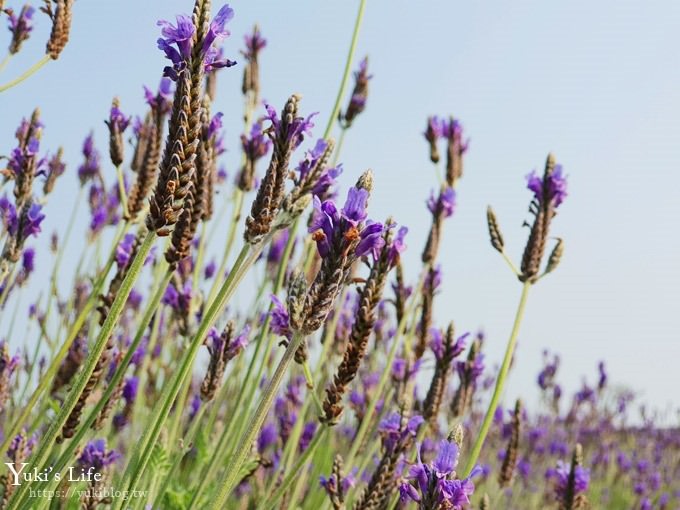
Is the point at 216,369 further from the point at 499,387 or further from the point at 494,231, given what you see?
the point at 494,231

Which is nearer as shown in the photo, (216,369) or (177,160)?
(177,160)

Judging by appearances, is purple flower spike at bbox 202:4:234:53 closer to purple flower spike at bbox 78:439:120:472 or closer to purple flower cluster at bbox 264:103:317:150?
purple flower cluster at bbox 264:103:317:150

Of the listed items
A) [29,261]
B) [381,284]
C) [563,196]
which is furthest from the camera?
[29,261]

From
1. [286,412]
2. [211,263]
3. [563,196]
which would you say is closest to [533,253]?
[563,196]

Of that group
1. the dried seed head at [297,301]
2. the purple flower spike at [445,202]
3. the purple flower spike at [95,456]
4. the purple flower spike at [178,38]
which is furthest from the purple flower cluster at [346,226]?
the purple flower spike at [445,202]

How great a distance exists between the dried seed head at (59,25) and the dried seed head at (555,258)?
1518 mm

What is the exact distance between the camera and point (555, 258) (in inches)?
82.7

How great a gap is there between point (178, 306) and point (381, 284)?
822 millimetres

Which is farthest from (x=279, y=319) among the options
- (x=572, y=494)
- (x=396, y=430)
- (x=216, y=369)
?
(x=572, y=494)

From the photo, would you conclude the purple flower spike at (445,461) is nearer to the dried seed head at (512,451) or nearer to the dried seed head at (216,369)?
the dried seed head at (216,369)

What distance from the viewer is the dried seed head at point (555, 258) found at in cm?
209

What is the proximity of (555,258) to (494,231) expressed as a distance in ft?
0.62

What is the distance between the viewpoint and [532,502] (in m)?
6.81

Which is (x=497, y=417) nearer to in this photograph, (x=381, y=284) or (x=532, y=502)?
(x=532, y=502)
